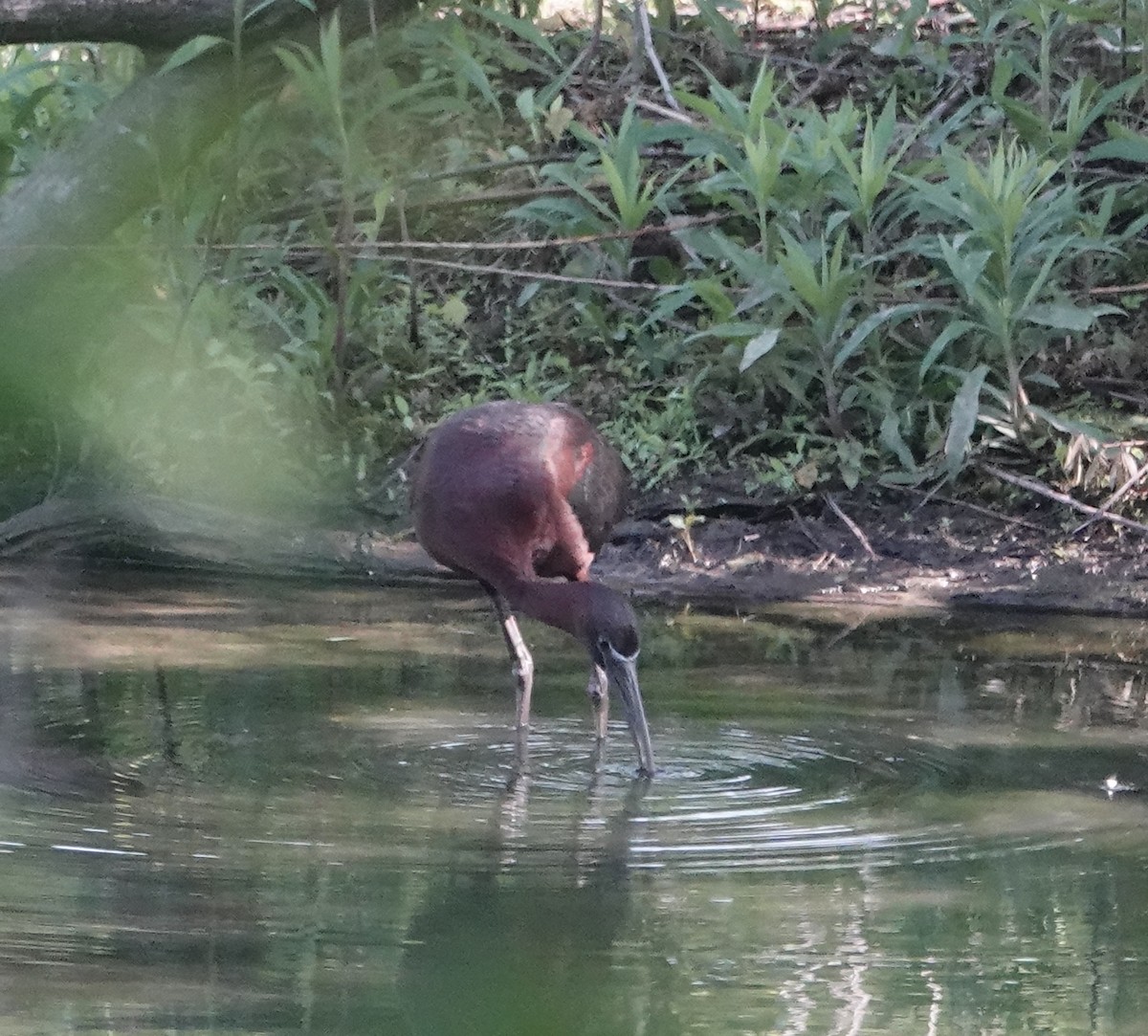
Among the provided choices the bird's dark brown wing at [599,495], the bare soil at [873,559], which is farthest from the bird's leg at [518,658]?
the bare soil at [873,559]

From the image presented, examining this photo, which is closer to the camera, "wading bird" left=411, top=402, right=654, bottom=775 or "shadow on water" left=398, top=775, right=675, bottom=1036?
"shadow on water" left=398, top=775, right=675, bottom=1036

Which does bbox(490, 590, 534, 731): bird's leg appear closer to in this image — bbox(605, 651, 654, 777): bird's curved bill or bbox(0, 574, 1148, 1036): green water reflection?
bbox(0, 574, 1148, 1036): green water reflection

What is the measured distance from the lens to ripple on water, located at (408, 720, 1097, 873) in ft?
12.7

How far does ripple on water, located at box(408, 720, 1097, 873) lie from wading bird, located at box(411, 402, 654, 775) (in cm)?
27

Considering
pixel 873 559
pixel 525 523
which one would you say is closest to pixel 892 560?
pixel 873 559

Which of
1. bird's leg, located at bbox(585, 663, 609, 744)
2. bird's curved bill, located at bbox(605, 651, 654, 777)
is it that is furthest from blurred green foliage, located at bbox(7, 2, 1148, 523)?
bird's curved bill, located at bbox(605, 651, 654, 777)

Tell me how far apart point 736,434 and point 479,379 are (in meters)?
1.29

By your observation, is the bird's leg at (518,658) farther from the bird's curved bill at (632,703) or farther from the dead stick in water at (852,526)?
the dead stick in water at (852,526)

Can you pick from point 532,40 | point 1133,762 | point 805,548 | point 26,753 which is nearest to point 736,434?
point 805,548

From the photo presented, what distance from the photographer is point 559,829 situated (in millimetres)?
4094

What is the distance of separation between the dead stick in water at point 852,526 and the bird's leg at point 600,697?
2095mm

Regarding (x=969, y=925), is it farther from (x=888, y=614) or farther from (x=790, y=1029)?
(x=888, y=614)

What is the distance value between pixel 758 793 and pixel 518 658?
1294 millimetres

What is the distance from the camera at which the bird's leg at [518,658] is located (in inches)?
211
